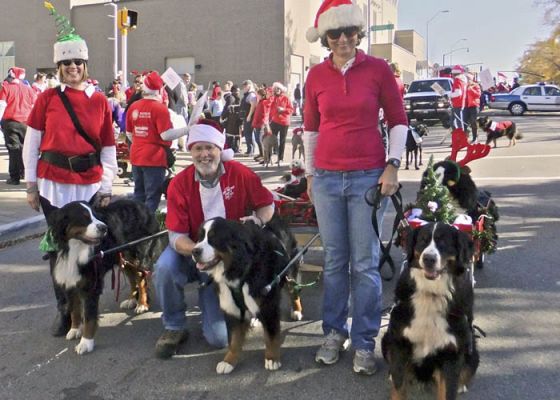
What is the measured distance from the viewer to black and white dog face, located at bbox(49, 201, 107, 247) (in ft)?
13.0

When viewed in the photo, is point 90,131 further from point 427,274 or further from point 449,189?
point 449,189

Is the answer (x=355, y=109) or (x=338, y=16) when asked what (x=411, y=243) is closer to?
(x=355, y=109)

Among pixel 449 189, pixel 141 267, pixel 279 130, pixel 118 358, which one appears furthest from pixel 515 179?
pixel 118 358

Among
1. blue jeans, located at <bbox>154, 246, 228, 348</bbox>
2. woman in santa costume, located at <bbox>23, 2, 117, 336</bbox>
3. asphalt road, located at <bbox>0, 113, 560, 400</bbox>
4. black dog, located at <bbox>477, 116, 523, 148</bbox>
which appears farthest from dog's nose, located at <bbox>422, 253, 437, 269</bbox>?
black dog, located at <bbox>477, 116, 523, 148</bbox>

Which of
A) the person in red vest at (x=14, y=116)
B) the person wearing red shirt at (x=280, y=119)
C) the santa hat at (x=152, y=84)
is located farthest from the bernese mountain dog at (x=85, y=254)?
the person wearing red shirt at (x=280, y=119)

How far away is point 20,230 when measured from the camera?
25.8 ft

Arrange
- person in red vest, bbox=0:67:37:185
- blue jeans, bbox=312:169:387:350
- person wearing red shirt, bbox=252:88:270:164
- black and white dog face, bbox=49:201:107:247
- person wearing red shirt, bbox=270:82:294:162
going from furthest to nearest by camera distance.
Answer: person wearing red shirt, bbox=252:88:270:164 → person wearing red shirt, bbox=270:82:294:162 → person in red vest, bbox=0:67:37:185 → black and white dog face, bbox=49:201:107:247 → blue jeans, bbox=312:169:387:350

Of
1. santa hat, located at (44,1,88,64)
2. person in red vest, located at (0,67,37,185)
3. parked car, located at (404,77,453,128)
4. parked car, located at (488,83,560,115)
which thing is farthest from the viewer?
parked car, located at (488,83,560,115)

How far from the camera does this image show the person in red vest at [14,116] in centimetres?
1070

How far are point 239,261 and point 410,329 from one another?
3.64 ft

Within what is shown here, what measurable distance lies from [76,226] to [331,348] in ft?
6.27

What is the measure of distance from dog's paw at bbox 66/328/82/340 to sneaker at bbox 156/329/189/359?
65cm

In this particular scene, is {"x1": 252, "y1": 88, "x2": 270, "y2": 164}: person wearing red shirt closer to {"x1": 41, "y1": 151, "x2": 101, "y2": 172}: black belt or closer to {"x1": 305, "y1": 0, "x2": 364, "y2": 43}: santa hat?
{"x1": 41, "y1": 151, "x2": 101, "y2": 172}: black belt

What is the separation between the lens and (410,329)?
3.21 meters
